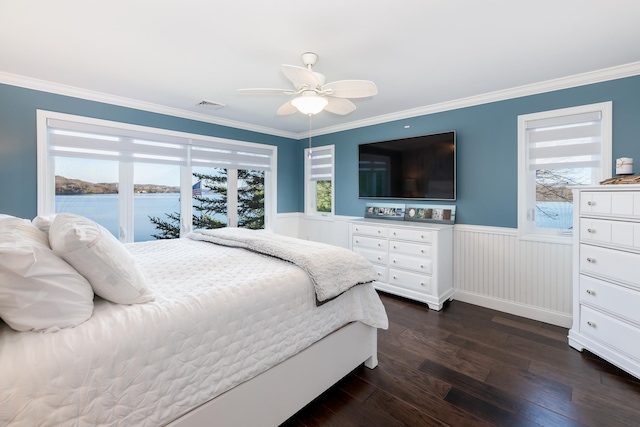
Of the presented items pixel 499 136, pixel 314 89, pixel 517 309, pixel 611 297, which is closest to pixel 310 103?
pixel 314 89

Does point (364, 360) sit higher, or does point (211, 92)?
point (211, 92)

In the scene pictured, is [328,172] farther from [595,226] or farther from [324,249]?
[595,226]

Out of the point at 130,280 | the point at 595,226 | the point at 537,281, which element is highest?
the point at 595,226

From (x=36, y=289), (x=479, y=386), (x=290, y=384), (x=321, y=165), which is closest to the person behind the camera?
(x=36, y=289)

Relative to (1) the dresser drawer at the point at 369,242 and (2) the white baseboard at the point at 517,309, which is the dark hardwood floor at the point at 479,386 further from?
(1) the dresser drawer at the point at 369,242

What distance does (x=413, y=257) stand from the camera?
3.53m

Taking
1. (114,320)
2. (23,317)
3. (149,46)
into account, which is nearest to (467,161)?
(149,46)

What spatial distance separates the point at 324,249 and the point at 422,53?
1782 millimetres

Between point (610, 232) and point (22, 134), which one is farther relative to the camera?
point (22, 134)

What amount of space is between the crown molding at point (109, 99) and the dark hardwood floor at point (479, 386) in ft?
11.8

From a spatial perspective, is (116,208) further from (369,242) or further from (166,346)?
(369,242)

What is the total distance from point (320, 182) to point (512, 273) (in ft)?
10.5

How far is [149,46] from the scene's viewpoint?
2279 mm

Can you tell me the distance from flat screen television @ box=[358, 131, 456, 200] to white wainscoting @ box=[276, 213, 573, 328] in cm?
62
